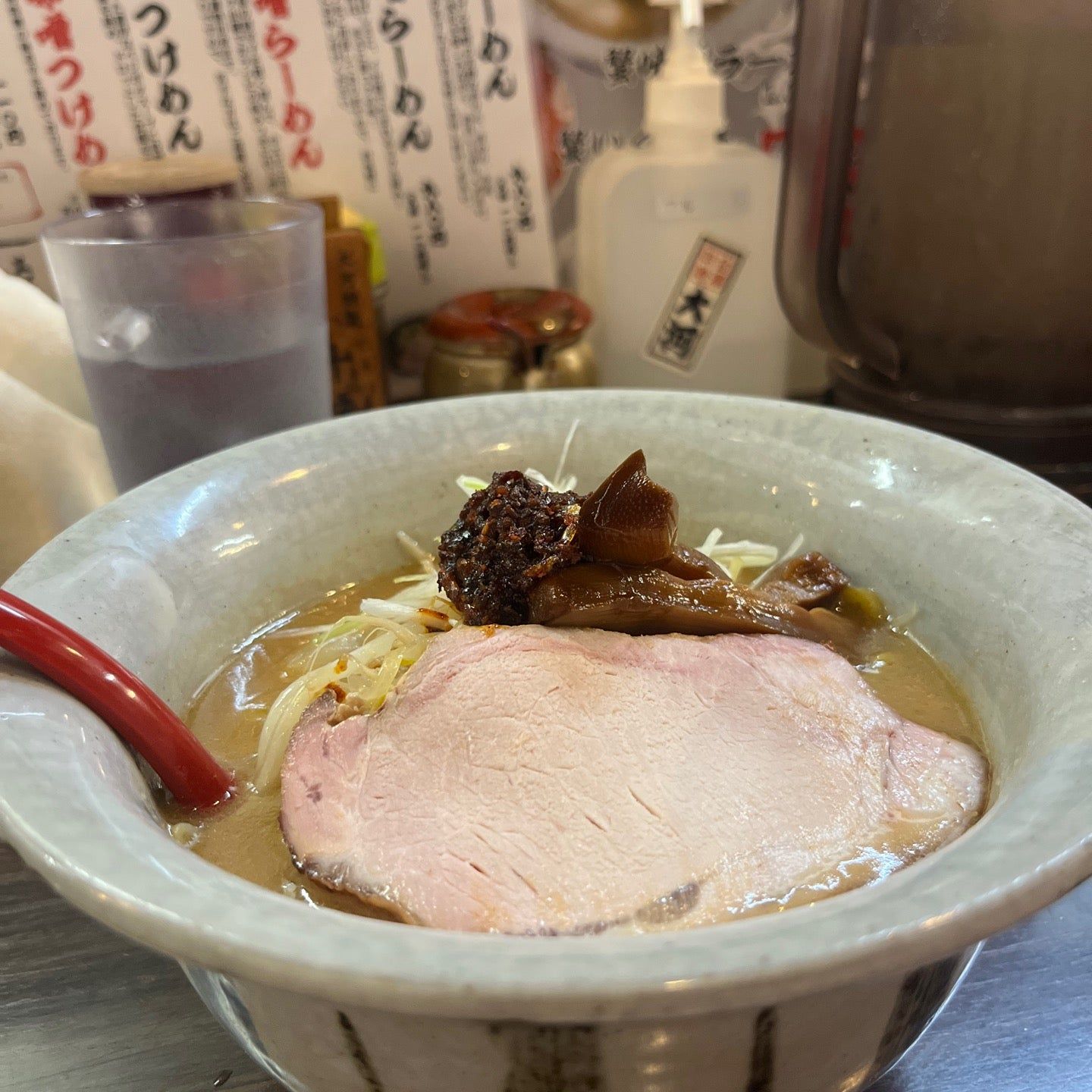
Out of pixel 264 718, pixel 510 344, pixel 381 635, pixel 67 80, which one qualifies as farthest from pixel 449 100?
pixel 264 718

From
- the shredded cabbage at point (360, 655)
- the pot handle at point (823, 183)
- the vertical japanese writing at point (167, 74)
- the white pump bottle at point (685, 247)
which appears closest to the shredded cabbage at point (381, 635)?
the shredded cabbage at point (360, 655)

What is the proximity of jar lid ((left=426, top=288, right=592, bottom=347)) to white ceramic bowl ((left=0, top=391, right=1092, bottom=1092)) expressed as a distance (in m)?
0.37

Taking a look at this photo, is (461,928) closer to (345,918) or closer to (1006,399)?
(345,918)

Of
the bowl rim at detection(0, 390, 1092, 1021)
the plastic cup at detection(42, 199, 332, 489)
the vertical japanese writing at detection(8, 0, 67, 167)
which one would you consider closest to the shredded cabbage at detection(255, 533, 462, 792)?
the bowl rim at detection(0, 390, 1092, 1021)

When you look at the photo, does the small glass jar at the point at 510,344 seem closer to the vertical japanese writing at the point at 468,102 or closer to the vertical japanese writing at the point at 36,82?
the vertical japanese writing at the point at 468,102

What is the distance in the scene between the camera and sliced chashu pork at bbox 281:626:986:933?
2.29 ft

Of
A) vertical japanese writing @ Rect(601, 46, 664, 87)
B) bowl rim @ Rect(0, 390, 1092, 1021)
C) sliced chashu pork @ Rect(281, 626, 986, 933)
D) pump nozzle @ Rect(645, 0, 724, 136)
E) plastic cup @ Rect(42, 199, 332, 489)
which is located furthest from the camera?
vertical japanese writing @ Rect(601, 46, 664, 87)

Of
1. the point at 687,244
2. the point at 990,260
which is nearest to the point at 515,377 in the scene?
the point at 687,244

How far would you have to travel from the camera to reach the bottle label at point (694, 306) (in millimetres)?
1822

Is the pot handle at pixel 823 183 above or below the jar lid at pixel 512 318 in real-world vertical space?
above

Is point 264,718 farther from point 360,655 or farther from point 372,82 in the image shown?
point 372,82

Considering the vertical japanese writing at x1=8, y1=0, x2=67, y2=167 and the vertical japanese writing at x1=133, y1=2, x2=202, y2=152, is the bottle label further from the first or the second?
the vertical japanese writing at x1=8, y1=0, x2=67, y2=167

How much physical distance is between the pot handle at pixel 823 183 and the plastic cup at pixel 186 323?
2.53ft

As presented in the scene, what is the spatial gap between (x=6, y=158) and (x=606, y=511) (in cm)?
146
